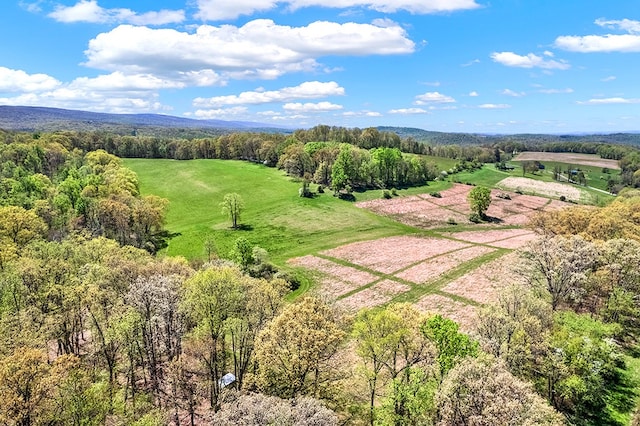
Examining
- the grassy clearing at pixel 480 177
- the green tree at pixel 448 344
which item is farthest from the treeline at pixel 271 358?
the grassy clearing at pixel 480 177

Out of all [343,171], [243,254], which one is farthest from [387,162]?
[243,254]

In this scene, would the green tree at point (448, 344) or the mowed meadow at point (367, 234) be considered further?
the mowed meadow at point (367, 234)

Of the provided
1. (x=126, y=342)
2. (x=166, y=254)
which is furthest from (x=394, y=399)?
(x=166, y=254)

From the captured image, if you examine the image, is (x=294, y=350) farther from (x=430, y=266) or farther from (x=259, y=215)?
(x=259, y=215)

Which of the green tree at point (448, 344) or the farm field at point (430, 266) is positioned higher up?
the green tree at point (448, 344)

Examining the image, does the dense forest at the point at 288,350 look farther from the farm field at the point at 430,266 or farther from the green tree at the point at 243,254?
the green tree at the point at 243,254

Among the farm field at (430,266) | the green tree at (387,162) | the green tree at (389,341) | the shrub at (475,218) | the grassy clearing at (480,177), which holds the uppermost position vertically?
the green tree at (387,162)

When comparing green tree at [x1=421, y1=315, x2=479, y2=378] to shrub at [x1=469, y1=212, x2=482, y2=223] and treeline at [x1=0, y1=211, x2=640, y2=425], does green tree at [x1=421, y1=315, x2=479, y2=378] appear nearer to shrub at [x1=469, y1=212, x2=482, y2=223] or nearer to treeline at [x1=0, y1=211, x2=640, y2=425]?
treeline at [x1=0, y1=211, x2=640, y2=425]
